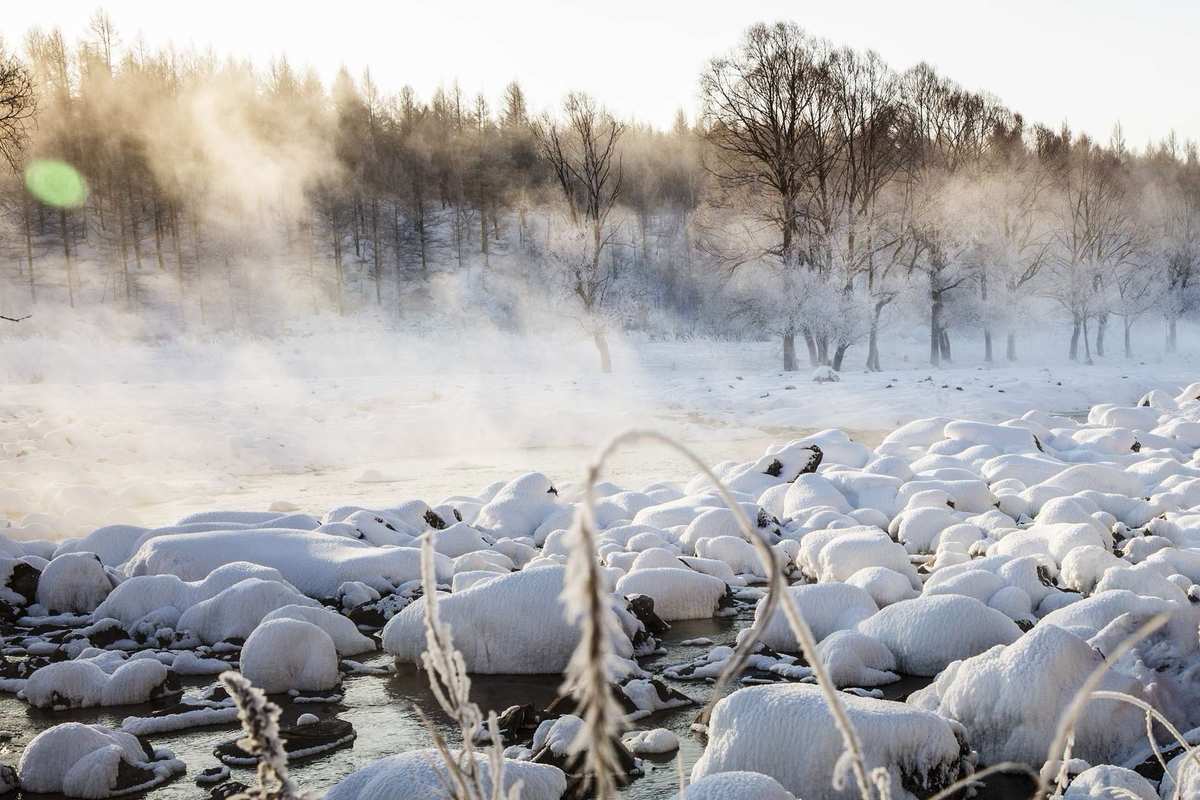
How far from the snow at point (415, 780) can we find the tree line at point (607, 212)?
2715cm

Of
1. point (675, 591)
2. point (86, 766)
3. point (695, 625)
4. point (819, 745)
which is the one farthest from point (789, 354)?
point (86, 766)

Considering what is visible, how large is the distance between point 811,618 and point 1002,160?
37257 millimetres

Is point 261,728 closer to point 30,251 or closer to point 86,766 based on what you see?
point 86,766

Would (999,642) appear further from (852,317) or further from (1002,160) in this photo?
(1002,160)

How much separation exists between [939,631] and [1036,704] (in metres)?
1.34

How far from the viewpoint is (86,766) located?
15.5 feet

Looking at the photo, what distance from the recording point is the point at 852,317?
3056 centimetres

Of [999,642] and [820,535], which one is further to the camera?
[820,535]

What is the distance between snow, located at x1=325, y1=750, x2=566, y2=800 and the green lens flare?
148ft

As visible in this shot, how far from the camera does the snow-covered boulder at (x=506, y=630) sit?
21.4ft

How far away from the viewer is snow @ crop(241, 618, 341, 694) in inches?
242

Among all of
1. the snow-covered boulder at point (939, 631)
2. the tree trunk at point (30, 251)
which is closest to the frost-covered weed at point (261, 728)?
the snow-covered boulder at point (939, 631)

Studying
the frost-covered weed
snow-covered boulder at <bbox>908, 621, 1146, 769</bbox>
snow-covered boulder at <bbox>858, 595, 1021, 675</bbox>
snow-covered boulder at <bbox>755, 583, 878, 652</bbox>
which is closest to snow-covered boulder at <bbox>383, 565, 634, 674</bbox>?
snow-covered boulder at <bbox>755, 583, 878, 652</bbox>

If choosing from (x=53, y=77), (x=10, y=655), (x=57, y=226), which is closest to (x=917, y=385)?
(x=10, y=655)
